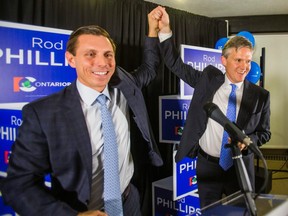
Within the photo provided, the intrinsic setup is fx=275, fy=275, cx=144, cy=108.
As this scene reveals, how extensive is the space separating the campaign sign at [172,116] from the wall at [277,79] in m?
3.03

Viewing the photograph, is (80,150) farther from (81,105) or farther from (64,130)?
(81,105)

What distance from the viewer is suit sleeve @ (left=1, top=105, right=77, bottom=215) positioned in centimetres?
95

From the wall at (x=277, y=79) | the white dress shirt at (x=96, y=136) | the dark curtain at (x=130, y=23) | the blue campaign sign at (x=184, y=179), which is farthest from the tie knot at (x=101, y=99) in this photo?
the wall at (x=277, y=79)

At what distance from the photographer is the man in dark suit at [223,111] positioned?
1.78 metres

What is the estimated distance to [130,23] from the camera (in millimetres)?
3342

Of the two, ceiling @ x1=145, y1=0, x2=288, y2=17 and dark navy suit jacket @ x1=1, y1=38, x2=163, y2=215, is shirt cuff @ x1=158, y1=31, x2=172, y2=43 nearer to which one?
dark navy suit jacket @ x1=1, y1=38, x2=163, y2=215

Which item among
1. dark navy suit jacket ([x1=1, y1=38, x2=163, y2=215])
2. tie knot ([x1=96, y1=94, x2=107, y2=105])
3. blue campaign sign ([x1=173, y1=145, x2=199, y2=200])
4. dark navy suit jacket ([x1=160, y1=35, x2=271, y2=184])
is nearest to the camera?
dark navy suit jacket ([x1=1, y1=38, x2=163, y2=215])

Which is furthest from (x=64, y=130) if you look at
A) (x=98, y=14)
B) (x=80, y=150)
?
(x=98, y=14)

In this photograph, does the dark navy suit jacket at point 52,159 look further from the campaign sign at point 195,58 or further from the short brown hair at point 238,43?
the campaign sign at point 195,58

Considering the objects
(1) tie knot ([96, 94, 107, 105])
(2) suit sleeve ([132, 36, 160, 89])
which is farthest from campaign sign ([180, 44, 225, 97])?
(1) tie knot ([96, 94, 107, 105])

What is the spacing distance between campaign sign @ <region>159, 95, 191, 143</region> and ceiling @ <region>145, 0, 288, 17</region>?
1.60 metres

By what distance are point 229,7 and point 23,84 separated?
3.37 meters

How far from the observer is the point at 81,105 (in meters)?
1.17

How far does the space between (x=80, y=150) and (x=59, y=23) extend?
2.04 m
